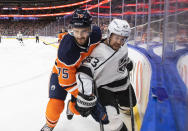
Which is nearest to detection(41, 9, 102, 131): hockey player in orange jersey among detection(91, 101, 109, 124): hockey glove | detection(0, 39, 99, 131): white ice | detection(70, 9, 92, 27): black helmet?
detection(70, 9, 92, 27): black helmet

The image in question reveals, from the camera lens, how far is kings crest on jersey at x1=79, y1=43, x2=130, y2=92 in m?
1.24

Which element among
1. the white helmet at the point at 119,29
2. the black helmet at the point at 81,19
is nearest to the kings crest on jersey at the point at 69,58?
the black helmet at the point at 81,19

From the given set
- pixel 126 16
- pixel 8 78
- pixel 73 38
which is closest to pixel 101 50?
pixel 73 38

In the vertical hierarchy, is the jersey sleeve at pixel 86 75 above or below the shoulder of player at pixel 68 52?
below

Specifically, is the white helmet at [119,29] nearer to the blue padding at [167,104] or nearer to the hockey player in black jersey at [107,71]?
the hockey player in black jersey at [107,71]

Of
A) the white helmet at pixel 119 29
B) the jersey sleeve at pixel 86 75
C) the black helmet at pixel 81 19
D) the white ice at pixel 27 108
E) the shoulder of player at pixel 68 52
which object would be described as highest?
the black helmet at pixel 81 19

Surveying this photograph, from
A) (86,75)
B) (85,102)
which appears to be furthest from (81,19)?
(85,102)

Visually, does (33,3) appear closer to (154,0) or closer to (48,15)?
(48,15)

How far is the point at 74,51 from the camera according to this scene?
3.89 feet

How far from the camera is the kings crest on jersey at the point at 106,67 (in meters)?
1.24

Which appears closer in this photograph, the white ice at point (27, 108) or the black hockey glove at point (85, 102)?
the black hockey glove at point (85, 102)

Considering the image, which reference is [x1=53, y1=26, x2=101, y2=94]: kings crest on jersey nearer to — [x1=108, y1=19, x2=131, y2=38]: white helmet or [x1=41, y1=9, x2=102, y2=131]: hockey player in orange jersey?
[x1=41, y1=9, x2=102, y2=131]: hockey player in orange jersey

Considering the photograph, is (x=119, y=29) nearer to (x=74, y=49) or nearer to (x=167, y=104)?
(x=74, y=49)

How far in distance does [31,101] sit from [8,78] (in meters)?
1.49
